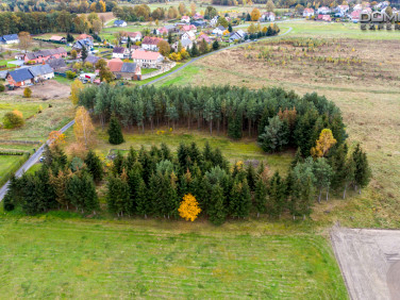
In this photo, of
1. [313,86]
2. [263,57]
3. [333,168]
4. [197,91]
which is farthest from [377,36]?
[333,168]

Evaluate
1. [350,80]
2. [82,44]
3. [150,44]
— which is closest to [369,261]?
[350,80]

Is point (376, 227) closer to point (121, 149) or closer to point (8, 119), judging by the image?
point (121, 149)

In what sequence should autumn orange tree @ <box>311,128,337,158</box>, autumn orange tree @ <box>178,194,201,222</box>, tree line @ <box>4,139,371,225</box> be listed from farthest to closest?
1. autumn orange tree @ <box>311,128,337,158</box>
2. autumn orange tree @ <box>178,194,201,222</box>
3. tree line @ <box>4,139,371,225</box>

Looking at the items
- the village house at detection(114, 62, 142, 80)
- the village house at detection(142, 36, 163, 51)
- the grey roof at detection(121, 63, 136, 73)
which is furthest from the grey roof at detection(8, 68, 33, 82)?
the village house at detection(142, 36, 163, 51)

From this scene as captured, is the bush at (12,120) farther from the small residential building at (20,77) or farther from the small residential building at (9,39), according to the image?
the small residential building at (9,39)

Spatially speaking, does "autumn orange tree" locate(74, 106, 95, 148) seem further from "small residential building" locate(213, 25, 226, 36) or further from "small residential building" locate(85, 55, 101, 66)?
"small residential building" locate(213, 25, 226, 36)

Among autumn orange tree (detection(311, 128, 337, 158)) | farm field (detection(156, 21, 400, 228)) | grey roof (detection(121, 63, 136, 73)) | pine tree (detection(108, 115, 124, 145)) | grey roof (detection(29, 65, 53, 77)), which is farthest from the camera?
grey roof (detection(121, 63, 136, 73))
